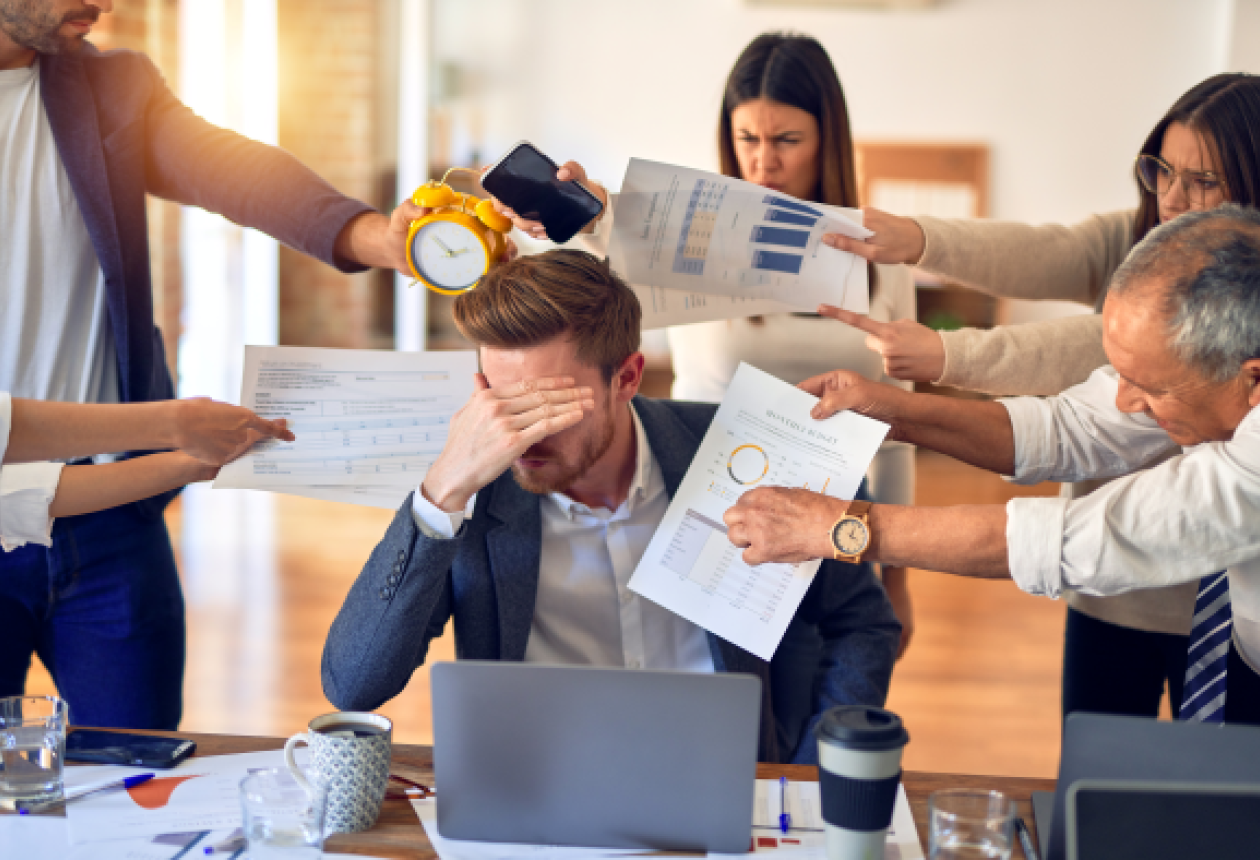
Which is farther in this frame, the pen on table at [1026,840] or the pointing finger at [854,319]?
the pointing finger at [854,319]

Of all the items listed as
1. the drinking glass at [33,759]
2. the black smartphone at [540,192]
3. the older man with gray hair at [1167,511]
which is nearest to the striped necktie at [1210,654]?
the older man with gray hair at [1167,511]

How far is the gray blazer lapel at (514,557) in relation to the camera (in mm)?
1504

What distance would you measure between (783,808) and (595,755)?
250 millimetres

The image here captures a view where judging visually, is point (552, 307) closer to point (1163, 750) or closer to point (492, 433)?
point (492, 433)

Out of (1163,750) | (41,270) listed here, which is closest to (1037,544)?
(1163,750)

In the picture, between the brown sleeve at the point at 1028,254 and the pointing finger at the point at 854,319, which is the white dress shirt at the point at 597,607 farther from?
the brown sleeve at the point at 1028,254

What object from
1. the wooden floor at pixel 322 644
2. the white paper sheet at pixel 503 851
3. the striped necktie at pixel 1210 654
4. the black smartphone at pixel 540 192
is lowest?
the wooden floor at pixel 322 644

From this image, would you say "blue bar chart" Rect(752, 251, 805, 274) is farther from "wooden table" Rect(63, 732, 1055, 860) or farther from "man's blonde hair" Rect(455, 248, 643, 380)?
"wooden table" Rect(63, 732, 1055, 860)

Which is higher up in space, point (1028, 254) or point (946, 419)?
point (1028, 254)

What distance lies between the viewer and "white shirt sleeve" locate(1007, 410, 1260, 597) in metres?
1.18

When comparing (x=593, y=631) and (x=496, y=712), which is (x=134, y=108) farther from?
(x=496, y=712)

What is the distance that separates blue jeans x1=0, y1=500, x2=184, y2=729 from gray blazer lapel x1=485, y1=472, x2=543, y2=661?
55 cm

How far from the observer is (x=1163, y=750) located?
0.98 meters

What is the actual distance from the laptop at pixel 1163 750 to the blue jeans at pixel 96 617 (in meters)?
1.30
